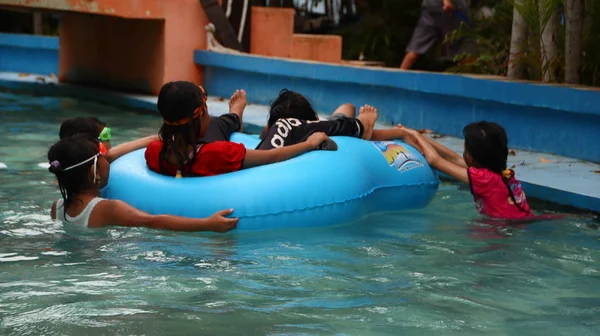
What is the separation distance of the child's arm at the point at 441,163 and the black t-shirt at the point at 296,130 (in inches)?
24.3

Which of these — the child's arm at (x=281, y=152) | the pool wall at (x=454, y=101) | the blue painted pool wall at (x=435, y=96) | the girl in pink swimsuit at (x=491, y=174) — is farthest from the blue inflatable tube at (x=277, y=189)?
the blue painted pool wall at (x=435, y=96)

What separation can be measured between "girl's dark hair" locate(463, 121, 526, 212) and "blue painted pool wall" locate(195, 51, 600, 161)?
198cm

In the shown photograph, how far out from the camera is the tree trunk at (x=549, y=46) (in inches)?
346

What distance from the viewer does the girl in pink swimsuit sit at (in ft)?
19.6

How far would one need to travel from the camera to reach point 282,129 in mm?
6074

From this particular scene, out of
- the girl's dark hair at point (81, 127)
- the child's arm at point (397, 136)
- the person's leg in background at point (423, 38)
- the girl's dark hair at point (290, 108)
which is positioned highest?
the person's leg in background at point (423, 38)

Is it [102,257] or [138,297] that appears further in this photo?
[102,257]

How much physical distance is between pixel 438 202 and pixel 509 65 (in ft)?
9.22

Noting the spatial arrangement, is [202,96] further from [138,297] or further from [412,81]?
[412,81]

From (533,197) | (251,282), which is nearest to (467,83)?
(533,197)

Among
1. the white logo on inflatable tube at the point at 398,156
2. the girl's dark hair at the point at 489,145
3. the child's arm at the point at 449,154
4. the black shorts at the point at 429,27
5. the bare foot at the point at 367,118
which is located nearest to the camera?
the girl's dark hair at the point at 489,145

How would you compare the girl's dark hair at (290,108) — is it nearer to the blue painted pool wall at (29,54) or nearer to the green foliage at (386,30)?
the green foliage at (386,30)

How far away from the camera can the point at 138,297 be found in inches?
173

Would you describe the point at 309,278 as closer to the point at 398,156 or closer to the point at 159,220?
the point at 159,220
